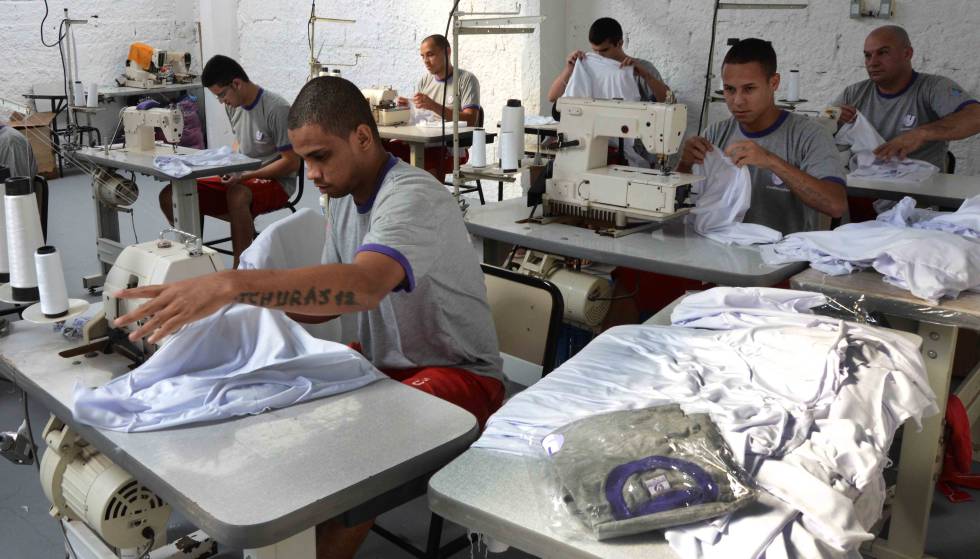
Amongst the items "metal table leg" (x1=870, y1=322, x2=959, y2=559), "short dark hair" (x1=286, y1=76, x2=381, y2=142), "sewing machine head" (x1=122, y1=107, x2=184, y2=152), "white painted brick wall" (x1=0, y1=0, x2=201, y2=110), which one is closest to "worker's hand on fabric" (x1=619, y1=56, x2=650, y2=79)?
"sewing machine head" (x1=122, y1=107, x2=184, y2=152)

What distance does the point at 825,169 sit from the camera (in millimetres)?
3021

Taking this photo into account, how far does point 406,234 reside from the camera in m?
1.84

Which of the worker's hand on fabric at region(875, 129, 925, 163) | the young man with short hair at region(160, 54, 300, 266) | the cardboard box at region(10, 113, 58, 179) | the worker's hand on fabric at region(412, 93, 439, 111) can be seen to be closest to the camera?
the worker's hand on fabric at region(875, 129, 925, 163)

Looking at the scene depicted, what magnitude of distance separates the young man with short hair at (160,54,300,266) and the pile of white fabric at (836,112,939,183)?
2.89 meters

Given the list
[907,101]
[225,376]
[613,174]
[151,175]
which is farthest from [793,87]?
[225,376]

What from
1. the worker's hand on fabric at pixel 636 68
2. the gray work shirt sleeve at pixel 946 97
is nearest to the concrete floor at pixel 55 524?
the gray work shirt sleeve at pixel 946 97

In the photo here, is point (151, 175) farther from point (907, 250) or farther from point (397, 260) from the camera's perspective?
point (907, 250)

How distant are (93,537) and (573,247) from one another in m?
1.64

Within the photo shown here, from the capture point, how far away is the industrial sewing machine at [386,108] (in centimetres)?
587

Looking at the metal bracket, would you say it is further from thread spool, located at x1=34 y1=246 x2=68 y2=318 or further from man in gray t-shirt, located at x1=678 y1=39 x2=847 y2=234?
thread spool, located at x1=34 y1=246 x2=68 y2=318

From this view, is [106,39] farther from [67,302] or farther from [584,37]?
[67,302]

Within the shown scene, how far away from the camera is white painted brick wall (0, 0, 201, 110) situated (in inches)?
334

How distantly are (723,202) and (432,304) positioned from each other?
4.35 feet

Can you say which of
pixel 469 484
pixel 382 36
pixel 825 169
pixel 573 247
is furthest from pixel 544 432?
pixel 382 36
